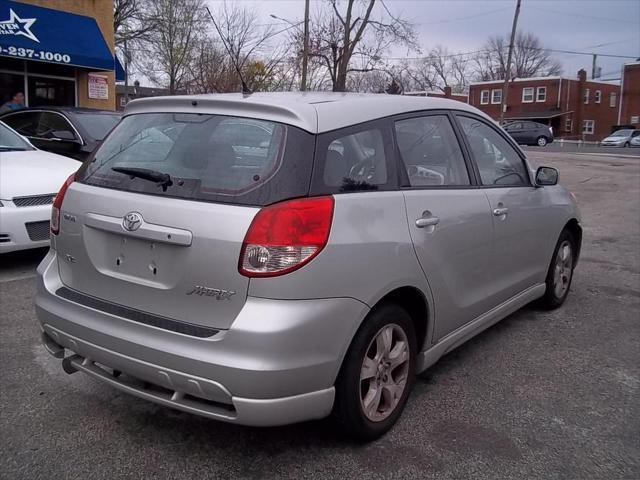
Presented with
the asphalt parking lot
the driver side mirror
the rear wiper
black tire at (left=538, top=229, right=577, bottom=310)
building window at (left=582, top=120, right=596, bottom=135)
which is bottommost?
the asphalt parking lot

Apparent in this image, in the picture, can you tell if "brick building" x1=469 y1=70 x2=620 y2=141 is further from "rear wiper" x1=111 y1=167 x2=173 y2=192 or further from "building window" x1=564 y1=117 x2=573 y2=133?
"rear wiper" x1=111 y1=167 x2=173 y2=192

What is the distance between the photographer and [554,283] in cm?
496

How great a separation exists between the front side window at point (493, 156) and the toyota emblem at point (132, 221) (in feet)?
7.05

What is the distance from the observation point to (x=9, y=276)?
5.75 m

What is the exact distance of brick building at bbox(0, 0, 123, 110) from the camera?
541 inches

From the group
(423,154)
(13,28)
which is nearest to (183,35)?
(13,28)

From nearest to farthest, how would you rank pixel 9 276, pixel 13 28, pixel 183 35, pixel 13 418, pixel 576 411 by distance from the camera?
pixel 13 418 < pixel 576 411 < pixel 9 276 < pixel 13 28 < pixel 183 35

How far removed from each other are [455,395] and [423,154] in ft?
4.64

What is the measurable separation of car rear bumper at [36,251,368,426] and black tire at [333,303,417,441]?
0.09 meters

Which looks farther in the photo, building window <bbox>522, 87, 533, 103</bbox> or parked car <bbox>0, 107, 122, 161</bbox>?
building window <bbox>522, 87, 533, 103</bbox>

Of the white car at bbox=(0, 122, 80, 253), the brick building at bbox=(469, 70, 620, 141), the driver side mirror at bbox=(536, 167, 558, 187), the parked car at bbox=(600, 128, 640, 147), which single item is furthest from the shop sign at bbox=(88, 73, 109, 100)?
the brick building at bbox=(469, 70, 620, 141)

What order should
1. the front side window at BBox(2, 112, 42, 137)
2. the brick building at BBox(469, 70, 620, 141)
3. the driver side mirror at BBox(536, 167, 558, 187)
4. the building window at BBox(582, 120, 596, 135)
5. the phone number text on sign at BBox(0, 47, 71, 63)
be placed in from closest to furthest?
the driver side mirror at BBox(536, 167, 558, 187) → the front side window at BBox(2, 112, 42, 137) → the phone number text on sign at BBox(0, 47, 71, 63) → the brick building at BBox(469, 70, 620, 141) → the building window at BBox(582, 120, 596, 135)

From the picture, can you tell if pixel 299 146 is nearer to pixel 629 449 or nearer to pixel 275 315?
pixel 275 315

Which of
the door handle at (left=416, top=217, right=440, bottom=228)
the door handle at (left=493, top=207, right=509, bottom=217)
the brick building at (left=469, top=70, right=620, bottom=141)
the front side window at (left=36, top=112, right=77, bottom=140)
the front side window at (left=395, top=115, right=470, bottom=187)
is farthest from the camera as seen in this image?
the brick building at (left=469, top=70, right=620, bottom=141)
